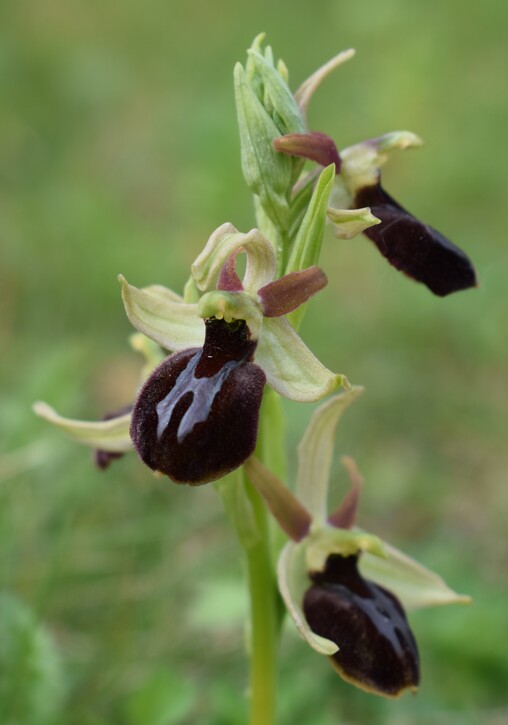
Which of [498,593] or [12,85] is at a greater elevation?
[12,85]

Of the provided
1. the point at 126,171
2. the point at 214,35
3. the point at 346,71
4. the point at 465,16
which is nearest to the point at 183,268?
the point at 126,171

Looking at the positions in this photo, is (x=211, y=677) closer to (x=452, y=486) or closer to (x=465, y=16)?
(x=452, y=486)

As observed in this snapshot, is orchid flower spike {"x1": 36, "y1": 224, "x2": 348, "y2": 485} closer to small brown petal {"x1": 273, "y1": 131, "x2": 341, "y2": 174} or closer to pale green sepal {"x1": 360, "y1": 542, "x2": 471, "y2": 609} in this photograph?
small brown petal {"x1": 273, "y1": 131, "x2": 341, "y2": 174}

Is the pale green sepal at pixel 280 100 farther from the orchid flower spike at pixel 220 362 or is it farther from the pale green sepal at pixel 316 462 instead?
the pale green sepal at pixel 316 462

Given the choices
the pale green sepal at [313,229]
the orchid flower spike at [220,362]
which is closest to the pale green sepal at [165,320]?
the orchid flower spike at [220,362]

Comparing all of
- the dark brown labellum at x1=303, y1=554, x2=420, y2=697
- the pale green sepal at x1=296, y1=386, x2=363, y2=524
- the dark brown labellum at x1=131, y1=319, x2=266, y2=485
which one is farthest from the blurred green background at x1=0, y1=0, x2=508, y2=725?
the dark brown labellum at x1=131, y1=319, x2=266, y2=485

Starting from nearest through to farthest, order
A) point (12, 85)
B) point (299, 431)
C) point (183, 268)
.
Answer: point (299, 431), point (183, 268), point (12, 85)

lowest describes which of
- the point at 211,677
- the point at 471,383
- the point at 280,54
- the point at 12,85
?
the point at 471,383

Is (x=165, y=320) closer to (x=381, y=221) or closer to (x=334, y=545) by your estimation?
(x=381, y=221)
